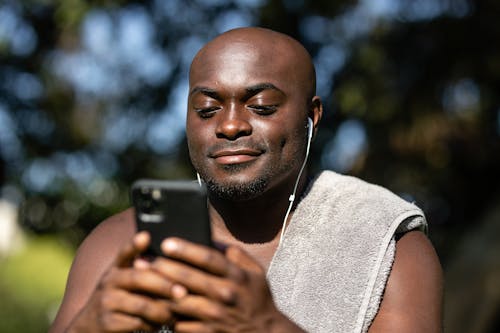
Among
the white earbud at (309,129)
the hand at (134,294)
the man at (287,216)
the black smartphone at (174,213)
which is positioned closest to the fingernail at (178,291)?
the hand at (134,294)

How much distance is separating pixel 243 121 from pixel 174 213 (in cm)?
64

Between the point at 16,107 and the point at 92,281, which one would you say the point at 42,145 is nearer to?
the point at 16,107

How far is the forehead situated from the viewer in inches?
79.3

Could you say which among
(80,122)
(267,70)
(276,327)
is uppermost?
(267,70)

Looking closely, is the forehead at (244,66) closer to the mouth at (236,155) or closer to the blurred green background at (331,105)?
the mouth at (236,155)

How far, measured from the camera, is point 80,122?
29.5 feet

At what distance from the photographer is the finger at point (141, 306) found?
131 centimetres

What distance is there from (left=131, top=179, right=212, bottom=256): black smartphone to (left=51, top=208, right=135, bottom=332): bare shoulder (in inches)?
24.2

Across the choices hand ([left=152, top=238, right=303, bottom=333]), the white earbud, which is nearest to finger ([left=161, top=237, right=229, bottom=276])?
hand ([left=152, top=238, right=303, bottom=333])

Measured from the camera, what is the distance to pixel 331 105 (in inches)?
288

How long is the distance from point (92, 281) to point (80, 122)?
723 cm

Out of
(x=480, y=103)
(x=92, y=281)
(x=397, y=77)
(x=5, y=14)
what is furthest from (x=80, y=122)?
(x=92, y=281)

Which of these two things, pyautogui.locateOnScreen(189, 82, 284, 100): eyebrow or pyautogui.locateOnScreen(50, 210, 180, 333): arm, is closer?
pyautogui.locateOnScreen(50, 210, 180, 333): arm

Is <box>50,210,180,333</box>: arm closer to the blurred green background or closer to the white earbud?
the white earbud
